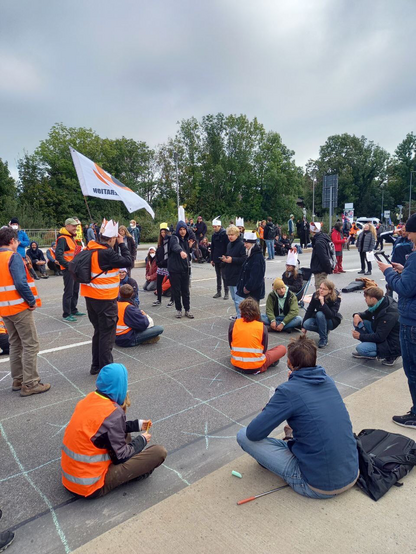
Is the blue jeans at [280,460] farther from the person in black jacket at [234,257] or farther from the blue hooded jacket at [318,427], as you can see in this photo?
the person in black jacket at [234,257]

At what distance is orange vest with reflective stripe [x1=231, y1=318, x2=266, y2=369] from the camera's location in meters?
5.14

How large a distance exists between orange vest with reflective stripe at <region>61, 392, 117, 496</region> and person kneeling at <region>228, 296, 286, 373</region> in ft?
8.47

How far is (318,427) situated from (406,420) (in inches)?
64.6

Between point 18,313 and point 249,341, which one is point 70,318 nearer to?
point 18,313

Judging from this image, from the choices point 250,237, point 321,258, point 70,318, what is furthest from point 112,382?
point 321,258

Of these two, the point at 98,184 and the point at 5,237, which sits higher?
the point at 98,184

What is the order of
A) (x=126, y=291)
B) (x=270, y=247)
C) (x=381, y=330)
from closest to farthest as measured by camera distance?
1. (x=381, y=330)
2. (x=126, y=291)
3. (x=270, y=247)

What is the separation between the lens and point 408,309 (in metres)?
3.59

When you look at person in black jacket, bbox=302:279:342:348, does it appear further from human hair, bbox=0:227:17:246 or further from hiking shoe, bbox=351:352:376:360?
human hair, bbox=0:227:17:246

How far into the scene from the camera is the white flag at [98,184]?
768cm

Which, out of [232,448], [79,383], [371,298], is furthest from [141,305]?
[232,448]

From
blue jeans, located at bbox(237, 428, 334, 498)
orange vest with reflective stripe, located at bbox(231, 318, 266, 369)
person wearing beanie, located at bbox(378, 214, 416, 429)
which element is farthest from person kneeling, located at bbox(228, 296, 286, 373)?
blue jeans, located at bbox(237, 428, 334, 498)

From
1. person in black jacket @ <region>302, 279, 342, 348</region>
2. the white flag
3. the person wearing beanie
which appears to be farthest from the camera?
the white flag

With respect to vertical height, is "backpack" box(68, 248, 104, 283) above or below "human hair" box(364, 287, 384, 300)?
above
